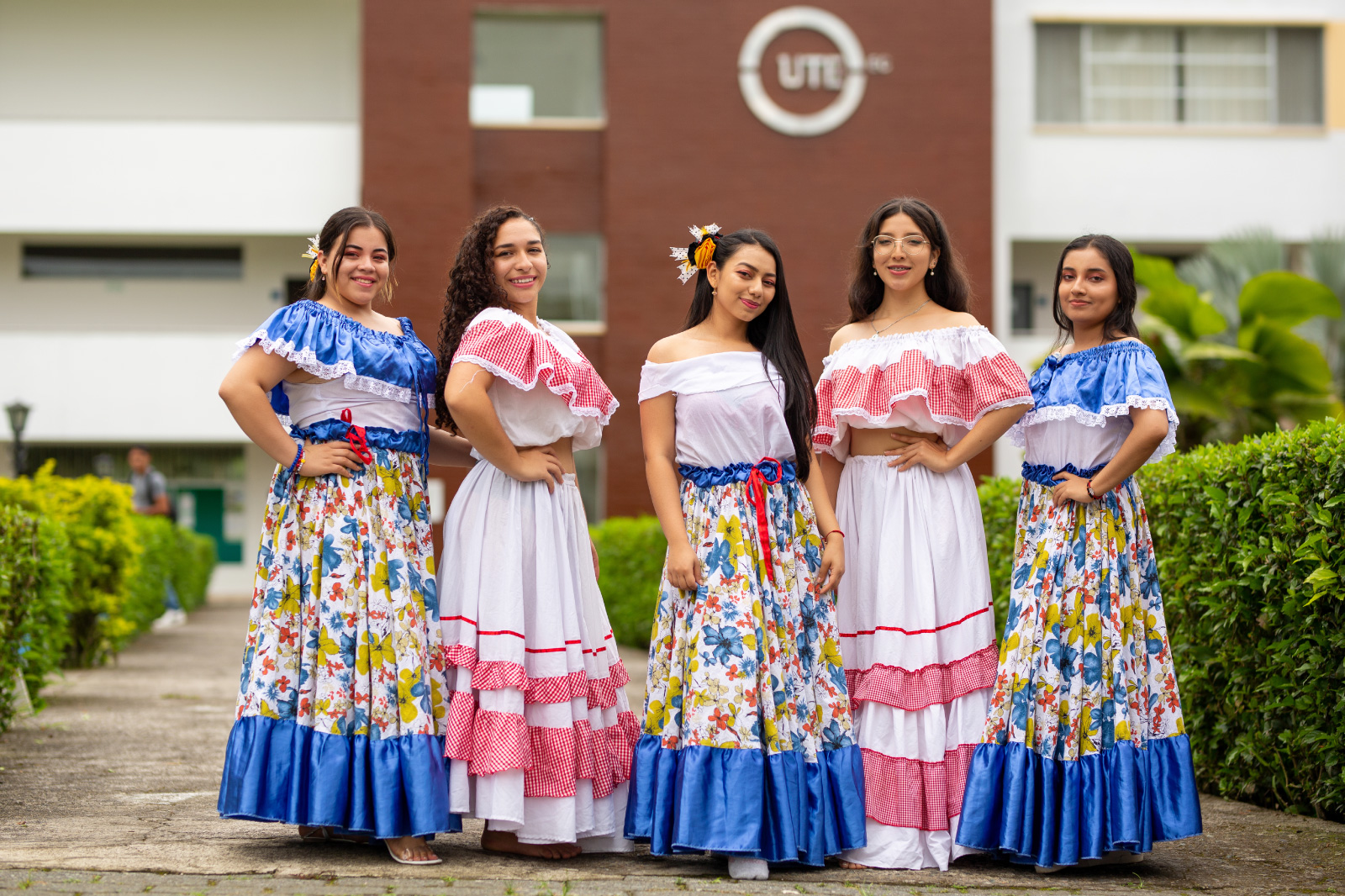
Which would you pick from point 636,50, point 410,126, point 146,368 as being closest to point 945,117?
point 636,50

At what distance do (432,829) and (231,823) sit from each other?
1.12m

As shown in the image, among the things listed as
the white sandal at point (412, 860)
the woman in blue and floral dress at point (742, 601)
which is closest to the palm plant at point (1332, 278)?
the woman in blue and floral dress at point (742, 601)

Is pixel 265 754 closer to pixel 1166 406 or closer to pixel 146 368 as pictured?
pixel 1166 406

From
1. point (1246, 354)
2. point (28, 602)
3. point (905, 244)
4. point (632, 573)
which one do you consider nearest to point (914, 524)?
point (905, 244)

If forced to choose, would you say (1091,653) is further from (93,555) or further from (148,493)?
(148,493)

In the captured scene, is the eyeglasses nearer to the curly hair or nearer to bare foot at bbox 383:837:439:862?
the curly hair

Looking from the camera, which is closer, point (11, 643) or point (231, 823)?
point (231, 823)

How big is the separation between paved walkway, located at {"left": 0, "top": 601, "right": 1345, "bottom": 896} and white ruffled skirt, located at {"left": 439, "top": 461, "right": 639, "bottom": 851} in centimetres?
19

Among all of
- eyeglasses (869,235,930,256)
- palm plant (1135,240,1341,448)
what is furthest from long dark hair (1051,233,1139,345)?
palm plant (1135,240,1341,448)

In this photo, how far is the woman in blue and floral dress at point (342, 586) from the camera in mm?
4383

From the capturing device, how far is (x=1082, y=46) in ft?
70.0

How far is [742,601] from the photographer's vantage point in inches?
176

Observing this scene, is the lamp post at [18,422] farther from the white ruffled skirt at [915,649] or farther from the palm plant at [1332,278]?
the palm plant at [1332,278]

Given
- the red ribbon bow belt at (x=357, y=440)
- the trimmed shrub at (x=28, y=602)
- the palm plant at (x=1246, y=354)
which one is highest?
the palm plant at (x=1246, y=354)
